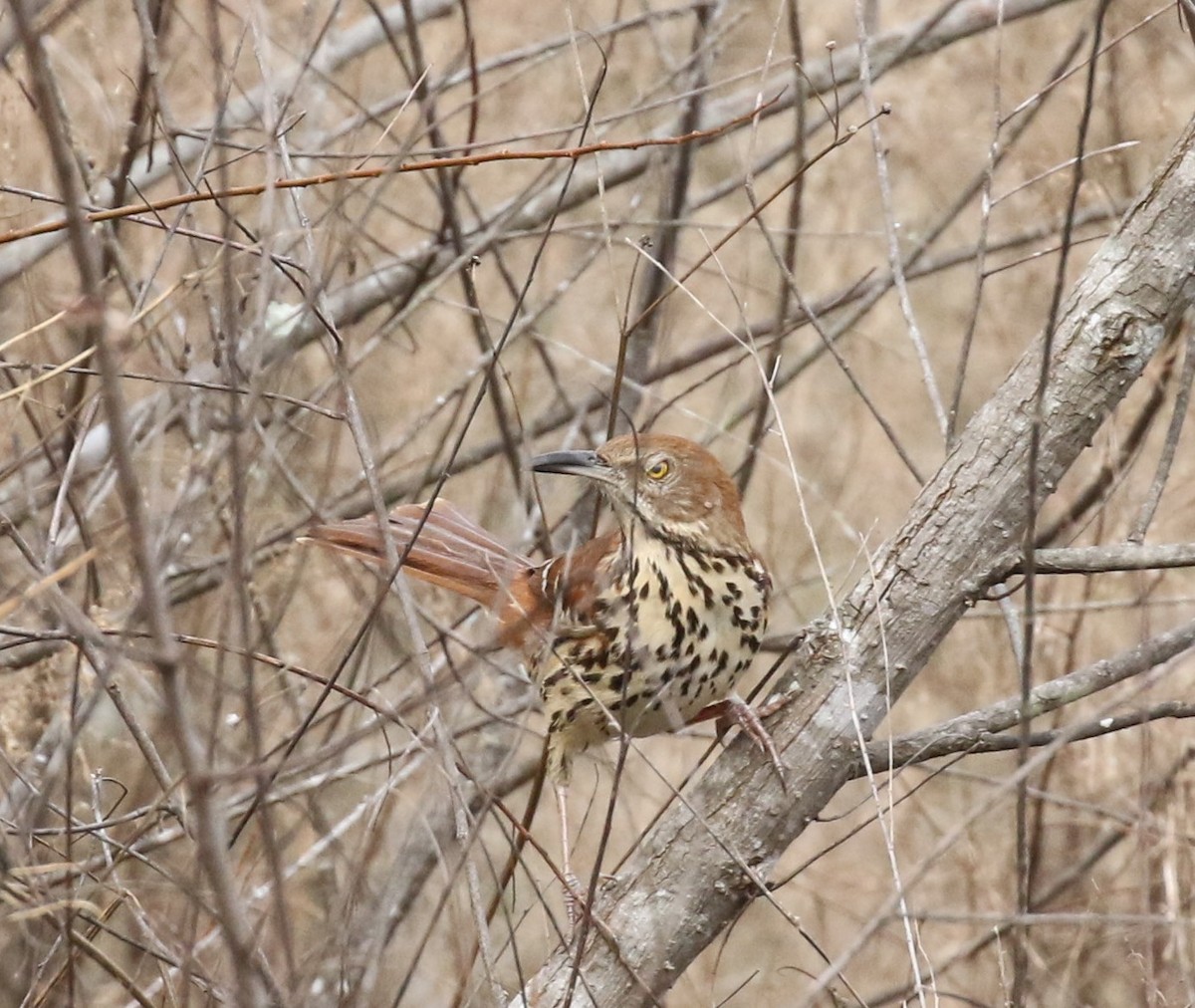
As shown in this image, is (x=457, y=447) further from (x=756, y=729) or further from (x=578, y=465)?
(x=578, y=465)

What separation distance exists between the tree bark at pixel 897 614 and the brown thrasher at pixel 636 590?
0.95 ft

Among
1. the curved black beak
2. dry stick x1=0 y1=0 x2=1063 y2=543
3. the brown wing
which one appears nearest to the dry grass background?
dry stick x1=0 y1=0 x2=1063 y2=543

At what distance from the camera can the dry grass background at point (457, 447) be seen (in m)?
2.33

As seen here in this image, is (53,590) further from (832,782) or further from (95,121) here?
(95,121)

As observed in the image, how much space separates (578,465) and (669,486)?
0.23m

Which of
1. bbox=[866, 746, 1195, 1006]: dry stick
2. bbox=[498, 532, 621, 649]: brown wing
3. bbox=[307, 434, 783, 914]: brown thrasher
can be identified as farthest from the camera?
bbox=[866, 746, 1195, 1006]: dry stick

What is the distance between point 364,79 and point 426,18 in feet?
6.69

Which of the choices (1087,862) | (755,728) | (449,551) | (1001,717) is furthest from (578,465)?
(1087,862)

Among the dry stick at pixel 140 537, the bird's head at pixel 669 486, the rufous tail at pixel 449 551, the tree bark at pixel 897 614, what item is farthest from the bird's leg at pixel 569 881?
the dry stick at pixel 140 537

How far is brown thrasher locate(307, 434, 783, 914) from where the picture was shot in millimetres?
3080

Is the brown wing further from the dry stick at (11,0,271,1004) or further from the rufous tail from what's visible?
the dry stick at (11,0,271,1004)

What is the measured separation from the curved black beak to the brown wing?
0.54 ft

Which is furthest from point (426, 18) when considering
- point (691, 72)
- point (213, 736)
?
point (213, 736)

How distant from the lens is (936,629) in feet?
8.45
